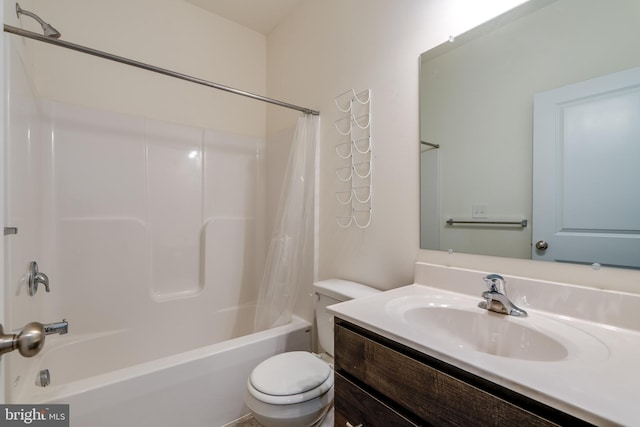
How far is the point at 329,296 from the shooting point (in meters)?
1.48

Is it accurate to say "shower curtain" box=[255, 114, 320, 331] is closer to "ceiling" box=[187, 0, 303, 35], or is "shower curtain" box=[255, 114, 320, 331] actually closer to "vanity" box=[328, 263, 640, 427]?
"vanity" box=[328, 263, 640, 427]

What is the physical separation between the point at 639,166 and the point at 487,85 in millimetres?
537

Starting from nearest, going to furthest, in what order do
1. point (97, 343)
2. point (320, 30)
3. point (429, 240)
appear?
point (429, 240)
point (97, 343)
point (320, 30)

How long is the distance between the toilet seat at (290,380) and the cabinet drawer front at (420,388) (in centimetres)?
31

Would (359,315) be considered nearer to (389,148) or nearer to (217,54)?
(389,148)

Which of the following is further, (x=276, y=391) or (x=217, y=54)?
(x=217, y=54)

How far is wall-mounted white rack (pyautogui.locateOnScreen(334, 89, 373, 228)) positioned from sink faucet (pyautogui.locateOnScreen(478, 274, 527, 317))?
70cm

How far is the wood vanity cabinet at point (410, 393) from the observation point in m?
0.52

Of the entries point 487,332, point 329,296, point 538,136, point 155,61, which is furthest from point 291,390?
point 155,61

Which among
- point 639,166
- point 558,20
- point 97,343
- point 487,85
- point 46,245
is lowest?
point 97,343

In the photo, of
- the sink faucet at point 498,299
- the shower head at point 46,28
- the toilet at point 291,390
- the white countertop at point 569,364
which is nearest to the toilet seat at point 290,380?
the toilet at point 291,390

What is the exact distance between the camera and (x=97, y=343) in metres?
1.69

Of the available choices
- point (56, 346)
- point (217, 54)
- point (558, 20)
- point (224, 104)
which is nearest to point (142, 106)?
point (224, 104)

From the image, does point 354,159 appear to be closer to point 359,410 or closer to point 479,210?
point 479,210
